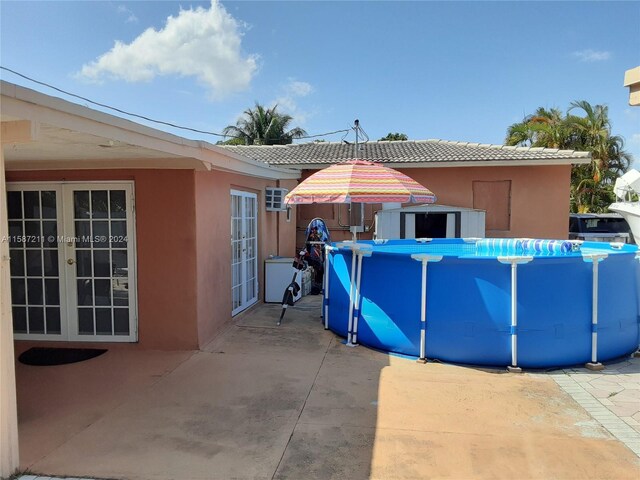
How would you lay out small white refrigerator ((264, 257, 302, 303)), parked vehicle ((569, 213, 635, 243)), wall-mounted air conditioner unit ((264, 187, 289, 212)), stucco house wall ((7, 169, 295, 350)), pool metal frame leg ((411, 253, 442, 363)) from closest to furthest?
pool metal frame leg ((411, 253, 442, 363)), stucco house wall ((7, 169, 295, 350)), small white refrigerator ((264, 257, 302, 303)), wall-mounted air conditioner unit ((264, 187, 289, 212)), parked vehicle ((569, 213, 635, 243))

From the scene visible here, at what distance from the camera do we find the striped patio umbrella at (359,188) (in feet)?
21.1

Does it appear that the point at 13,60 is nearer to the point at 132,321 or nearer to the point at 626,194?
the point at 132,321

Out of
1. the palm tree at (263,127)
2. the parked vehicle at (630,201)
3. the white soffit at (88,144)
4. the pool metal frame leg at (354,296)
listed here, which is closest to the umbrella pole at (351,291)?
the pool metal frame leg at (354,296)

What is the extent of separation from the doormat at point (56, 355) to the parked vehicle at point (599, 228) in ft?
48.5

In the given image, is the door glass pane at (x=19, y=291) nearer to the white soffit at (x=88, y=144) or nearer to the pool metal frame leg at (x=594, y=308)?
the white soffit at (x=88, y=144)

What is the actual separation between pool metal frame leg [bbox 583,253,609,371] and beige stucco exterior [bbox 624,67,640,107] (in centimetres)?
265

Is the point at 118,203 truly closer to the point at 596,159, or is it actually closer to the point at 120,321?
the point at 120,321

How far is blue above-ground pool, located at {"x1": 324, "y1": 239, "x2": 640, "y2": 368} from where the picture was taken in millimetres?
5492

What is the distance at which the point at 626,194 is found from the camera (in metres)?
15.1

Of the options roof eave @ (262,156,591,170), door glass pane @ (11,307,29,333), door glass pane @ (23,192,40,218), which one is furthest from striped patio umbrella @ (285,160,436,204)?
→ roof eave @ (262,156,591,170)

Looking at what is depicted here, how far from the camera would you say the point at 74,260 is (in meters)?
6.49

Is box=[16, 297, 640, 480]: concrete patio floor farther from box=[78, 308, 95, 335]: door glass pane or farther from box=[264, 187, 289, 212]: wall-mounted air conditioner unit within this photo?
box=[264, 187, 289, 212]: wall-mounted air conditioner unit

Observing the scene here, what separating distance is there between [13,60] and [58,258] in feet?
11.3

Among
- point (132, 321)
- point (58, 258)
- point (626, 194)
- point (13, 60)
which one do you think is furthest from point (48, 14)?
point (626, 194)
